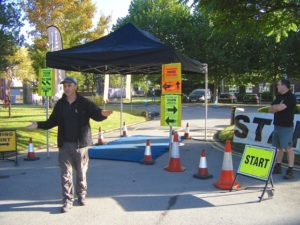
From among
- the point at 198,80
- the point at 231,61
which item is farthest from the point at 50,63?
the point at 198,80

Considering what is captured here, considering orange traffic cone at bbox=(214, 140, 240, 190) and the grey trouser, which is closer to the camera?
the grey trouser

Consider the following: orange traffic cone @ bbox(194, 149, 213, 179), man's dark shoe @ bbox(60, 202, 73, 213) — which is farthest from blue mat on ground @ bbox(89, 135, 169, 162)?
man's dark shoe @ bbox(60, 202, 73, 213)

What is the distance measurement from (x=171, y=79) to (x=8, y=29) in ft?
32.6

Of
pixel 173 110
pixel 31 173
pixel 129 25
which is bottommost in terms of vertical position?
pixel 31 173

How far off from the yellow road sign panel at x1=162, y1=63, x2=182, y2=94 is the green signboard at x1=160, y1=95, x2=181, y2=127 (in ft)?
0.48

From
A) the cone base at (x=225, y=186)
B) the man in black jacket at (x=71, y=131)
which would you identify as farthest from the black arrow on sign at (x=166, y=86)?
the man in black jacket at (x=71, y=131)

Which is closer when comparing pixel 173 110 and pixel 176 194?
pixel 176 194

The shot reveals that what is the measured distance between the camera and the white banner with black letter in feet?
38.4

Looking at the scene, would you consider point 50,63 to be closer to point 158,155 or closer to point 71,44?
point 158,155

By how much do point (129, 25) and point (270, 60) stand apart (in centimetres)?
3081

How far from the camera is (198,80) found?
159 ft

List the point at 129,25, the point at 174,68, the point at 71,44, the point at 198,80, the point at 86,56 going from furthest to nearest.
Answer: the point at 198,80 → the point at 71,44 → the point at 129,25 → the point at 86,56 → the point at 174,68

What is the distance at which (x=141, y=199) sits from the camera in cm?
683

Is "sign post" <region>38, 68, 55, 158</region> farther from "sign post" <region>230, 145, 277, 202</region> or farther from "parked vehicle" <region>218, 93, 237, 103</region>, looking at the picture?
"parked vehicle" <region>218, 93, 237, 103</region>
